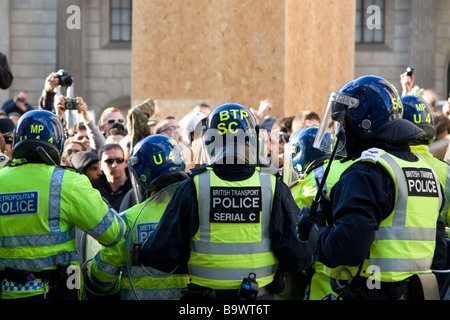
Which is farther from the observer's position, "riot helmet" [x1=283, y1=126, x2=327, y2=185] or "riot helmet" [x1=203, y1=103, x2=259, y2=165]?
"riot helmet" [x1=283, y1=126, x2=327, y2=185]

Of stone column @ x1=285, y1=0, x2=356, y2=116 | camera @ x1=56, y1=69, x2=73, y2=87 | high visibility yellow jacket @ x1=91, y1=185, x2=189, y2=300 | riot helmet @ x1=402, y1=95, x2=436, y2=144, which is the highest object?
stone column @ x1=285, y1=0, x2=356, y2=116

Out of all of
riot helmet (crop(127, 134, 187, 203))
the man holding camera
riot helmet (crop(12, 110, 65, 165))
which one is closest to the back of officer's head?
riot helmet (crop(127, 134, 187, 203))

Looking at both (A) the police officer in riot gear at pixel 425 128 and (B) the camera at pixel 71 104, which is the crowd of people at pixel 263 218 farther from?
(B) the camera at pixel 71 104

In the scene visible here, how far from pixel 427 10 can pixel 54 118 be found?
1708 cm

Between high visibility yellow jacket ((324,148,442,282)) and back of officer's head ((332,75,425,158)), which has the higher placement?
back of officer's head ((332,75,425,158))

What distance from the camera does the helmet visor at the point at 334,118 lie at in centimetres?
374

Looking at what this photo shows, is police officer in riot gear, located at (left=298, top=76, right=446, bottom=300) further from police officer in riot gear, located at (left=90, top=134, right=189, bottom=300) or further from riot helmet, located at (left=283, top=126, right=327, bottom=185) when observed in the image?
riot helmet, located at (left=283, top=126, right=327, bottom=185)

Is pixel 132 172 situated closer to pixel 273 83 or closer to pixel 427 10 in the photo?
pixel 273 83

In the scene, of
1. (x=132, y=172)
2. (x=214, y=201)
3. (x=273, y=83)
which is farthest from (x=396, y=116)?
A: (x=273, y=83)

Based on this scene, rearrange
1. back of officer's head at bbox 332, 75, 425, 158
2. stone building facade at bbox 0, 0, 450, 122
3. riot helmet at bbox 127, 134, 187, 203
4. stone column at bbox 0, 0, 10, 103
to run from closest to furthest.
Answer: back of officer's head at bbox 332, 75, 425, 158
riot helmet at bbox 127, 134, 187, 203
stone column at bbox 0, 0, 10, 103
stone building facade at bbox 0, 0, 450, 122

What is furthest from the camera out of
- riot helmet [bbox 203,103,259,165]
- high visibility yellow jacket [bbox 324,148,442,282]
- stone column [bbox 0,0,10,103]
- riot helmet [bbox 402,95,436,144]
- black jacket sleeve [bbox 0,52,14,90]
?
stone column [bbox 0,0,10,103]

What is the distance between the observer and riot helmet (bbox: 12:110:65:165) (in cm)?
418

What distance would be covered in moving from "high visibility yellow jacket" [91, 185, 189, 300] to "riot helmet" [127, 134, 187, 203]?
0.14m
